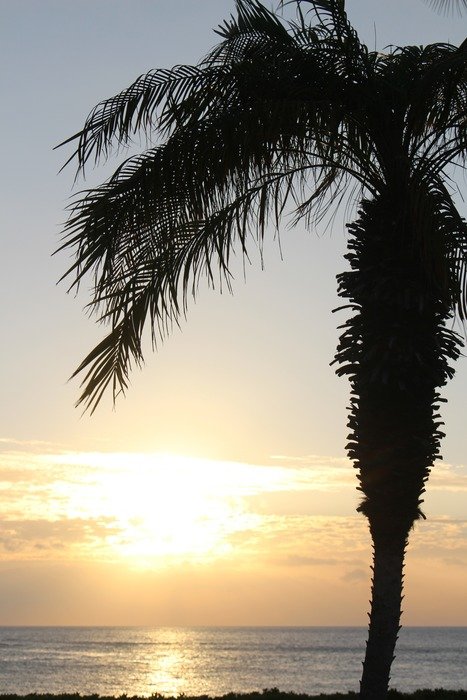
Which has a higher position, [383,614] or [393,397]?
[393,397]

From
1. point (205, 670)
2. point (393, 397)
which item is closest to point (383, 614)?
point (393, 397)

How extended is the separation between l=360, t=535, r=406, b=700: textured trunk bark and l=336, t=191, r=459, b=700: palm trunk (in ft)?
0.04

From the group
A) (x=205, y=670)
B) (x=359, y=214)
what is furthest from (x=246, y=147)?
(x=205, y=670)

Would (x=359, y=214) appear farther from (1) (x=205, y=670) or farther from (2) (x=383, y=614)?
(1) (x=205, y=670)

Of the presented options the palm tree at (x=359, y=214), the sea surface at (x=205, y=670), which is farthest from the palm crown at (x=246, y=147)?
the sea surface at (x=205, y=670)

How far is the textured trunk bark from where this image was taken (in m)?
10.7

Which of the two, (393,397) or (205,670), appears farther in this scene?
(205,670)

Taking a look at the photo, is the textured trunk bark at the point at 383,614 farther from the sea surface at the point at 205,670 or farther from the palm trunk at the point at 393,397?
the sea surface at the point at 205,670

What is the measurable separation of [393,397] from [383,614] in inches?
94.4

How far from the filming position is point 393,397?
10.8 m

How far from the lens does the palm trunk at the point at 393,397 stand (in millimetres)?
10711

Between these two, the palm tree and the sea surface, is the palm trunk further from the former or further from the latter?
the sea surface

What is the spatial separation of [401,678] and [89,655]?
3967cm

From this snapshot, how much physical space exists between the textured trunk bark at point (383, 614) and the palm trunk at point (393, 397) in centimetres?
1
